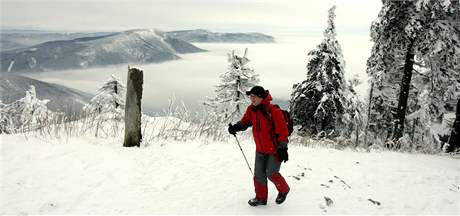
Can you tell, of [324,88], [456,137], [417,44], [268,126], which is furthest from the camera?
[324,88]

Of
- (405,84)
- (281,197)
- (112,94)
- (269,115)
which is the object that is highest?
(405,84)

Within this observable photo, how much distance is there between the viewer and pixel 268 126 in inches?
217

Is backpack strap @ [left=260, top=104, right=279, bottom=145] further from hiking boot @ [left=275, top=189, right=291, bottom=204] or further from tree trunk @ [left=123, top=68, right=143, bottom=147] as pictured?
tree trunk @ [left=123, top=68, right=143, bottom=147]

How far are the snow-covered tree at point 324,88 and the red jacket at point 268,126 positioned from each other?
17.0 m

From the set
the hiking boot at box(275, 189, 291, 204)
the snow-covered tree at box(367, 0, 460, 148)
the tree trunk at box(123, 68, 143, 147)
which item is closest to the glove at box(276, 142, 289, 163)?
the hiking boot at box(275, 189, 291, 204)

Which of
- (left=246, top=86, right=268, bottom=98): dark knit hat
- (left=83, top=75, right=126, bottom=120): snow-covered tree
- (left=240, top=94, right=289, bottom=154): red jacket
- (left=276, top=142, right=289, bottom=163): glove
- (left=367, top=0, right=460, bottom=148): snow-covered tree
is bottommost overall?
(left=83, top=75, right=126, bottom=120): snow-covered tree

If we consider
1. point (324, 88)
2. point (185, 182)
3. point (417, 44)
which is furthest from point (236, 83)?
point (185, 182)

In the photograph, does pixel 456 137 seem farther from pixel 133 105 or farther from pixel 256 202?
pixel 133 105

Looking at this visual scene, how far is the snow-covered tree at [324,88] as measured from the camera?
22328 mm

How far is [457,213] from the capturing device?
6.70m

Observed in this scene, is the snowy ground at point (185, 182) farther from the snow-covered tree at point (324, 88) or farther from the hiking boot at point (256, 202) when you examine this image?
the snow-covered tree at point (324, 88)

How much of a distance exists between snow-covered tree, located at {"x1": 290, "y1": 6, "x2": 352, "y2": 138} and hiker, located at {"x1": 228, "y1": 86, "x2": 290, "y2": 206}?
1677 cm

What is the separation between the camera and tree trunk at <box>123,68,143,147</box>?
25.3ft

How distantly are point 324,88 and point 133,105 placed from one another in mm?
16743
